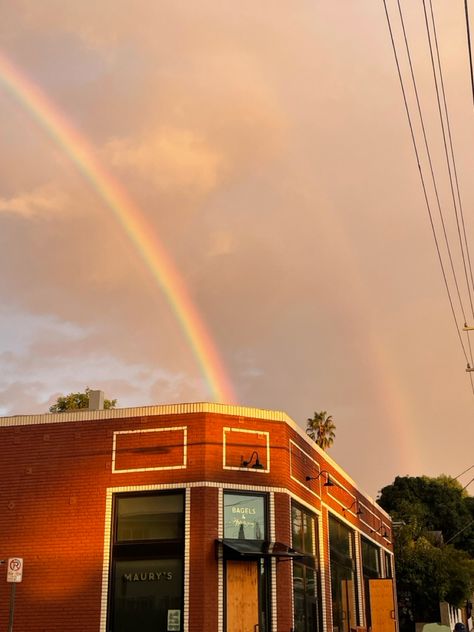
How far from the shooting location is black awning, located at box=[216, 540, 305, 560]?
2250cm

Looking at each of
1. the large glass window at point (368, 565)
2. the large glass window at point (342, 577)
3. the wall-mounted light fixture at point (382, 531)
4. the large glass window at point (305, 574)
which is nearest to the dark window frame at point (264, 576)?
the large glass window at point (305, 574)

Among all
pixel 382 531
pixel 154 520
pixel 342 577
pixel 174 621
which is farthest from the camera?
pixel 382 531

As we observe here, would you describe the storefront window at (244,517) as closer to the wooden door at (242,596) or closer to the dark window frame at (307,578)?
the wooden door at (242,596)

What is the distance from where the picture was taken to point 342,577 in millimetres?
32844

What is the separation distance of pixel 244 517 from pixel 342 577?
1114 cm

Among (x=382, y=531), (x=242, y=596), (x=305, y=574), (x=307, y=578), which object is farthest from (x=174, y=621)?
(x=382, y=531)

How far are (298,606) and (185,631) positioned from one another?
494 centimetres

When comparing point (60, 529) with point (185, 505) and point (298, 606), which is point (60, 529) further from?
point (298, 606)

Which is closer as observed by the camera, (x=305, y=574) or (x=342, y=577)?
(x=305, y=574)

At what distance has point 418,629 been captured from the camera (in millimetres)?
56938

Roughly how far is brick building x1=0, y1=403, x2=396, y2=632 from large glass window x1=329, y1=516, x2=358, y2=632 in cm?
493

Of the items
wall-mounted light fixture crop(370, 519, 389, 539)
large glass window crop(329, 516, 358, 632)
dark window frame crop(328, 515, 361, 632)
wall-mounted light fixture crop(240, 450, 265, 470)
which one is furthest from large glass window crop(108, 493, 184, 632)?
wall-mounted light fixture crop(370, 519, 389, 539)

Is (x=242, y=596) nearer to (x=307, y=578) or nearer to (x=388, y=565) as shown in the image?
(x=307, y=578)

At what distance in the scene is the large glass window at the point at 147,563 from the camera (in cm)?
2248
